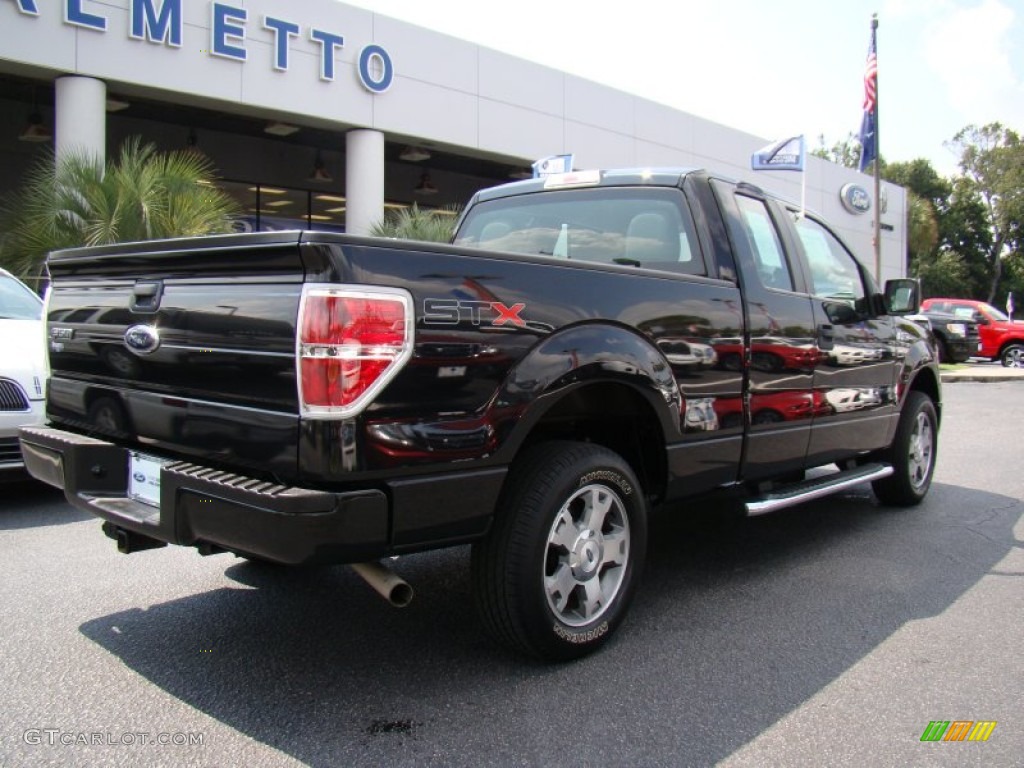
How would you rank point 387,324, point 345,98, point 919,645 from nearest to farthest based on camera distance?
point 387,324 < point 919,645 < point 345,98

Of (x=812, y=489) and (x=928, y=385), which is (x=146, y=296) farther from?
(x=928, y=385)

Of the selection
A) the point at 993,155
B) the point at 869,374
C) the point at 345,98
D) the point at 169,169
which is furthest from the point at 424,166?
the point at 993,155

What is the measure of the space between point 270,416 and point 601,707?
145cm

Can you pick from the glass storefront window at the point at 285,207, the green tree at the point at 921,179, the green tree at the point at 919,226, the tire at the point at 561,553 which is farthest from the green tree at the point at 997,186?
the tire at the point at 561,553

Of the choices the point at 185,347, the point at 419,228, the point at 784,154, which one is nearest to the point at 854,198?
the point at 419,228

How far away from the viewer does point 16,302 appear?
630 centimetres

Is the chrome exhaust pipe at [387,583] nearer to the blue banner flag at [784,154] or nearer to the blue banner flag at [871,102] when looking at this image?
the blue banner flag at [784,154]

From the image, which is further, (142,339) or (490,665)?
(490,665)

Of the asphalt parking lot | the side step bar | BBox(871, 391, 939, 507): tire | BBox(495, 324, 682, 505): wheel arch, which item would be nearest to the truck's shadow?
the asphalt parking lot

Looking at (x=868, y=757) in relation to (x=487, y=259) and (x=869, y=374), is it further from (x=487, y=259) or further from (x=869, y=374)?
(x=869, y=374)

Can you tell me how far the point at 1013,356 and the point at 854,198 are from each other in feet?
29.9

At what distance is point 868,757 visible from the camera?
2.58m

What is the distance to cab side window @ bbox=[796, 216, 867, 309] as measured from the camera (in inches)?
189
